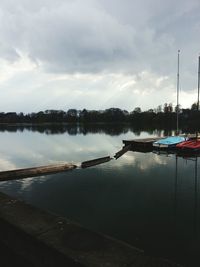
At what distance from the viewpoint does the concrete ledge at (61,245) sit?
468 centimetres

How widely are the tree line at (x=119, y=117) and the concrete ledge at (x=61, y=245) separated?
10534 cm

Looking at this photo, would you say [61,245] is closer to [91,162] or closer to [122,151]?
[91,162]

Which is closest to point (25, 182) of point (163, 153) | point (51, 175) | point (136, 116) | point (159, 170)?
point (51, 175)

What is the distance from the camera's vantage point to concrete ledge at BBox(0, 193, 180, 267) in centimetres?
468

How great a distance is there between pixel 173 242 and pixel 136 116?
430 feet

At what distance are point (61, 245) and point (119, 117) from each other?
15721 cm

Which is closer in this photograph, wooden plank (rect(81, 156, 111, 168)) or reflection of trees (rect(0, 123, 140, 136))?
wooden plank (rect(81, 156, 111, 168))

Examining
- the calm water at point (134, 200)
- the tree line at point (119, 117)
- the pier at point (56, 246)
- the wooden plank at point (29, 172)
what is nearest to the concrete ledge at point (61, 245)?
the pier at point (56, 246)

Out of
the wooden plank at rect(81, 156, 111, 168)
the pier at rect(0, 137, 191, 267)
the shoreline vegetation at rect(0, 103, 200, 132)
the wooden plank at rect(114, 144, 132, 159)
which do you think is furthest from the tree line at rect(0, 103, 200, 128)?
the pier at rect(0, 137, 191, 267)

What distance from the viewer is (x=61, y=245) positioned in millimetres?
5164

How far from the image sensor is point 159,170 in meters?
21.7

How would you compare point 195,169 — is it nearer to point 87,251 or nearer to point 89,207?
point 89,207

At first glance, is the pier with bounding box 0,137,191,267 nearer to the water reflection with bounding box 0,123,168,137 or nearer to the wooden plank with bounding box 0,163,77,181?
the wooden plank with bounding box 0,163,77,181

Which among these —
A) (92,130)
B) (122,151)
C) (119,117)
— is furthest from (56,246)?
(119,117)
